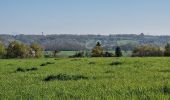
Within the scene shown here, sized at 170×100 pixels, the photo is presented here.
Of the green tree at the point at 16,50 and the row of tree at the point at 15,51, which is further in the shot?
the green tree at the point at 16,50

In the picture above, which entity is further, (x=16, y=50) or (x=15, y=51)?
(x=16, y=50)

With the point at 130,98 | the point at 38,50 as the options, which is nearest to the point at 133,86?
the point at 130,98

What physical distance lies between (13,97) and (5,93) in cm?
118

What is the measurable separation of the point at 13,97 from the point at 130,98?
3.42 m

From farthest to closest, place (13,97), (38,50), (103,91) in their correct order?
(38,50)
(103,91)
(13,97)

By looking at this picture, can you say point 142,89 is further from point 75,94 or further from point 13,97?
point 13,97

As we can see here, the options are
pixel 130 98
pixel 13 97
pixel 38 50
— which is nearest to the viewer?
pixel 130 98

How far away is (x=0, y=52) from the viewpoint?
150125mm

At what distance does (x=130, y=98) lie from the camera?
11562 millimetres

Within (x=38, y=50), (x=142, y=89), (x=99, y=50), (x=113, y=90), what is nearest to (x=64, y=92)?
(x=113, y=90)

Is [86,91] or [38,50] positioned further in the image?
[38,50]

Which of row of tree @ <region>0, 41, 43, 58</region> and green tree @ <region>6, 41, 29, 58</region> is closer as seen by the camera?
row of tree @ <region>0, 41, 43, 58</region>

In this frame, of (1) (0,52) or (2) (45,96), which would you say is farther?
(1) (0,52)

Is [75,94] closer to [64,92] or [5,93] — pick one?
[64,92]
